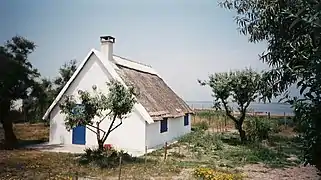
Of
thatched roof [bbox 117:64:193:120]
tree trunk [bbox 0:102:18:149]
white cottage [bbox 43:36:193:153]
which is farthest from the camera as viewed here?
thatched roof [bbox 117:64:193:120]

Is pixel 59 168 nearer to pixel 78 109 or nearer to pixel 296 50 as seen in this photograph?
pixel 78 109

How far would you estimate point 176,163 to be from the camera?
11.1 meters

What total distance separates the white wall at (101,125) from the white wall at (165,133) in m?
0.50

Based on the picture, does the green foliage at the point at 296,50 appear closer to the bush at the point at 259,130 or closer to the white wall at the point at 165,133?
the white wall at the point at 165,133

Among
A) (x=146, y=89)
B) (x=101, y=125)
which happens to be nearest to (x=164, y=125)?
(x=146, y=89)

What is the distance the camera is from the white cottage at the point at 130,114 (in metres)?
15.1

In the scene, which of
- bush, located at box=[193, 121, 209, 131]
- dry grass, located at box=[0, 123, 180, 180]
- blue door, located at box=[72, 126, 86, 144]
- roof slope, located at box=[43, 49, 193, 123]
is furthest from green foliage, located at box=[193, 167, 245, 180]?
bush, located at box=[193, 121, 209, 131]

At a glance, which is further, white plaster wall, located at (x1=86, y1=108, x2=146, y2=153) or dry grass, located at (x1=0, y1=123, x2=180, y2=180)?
white plaster wall, located at (x1=86, y1=108, x2=146, y2=153)

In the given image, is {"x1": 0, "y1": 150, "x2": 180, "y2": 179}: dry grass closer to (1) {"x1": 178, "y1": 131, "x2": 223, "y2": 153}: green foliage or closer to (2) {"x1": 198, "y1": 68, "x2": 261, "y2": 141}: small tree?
(1) {"x1": 178, "y1": 131, "x2": 223, "y2": 153}: green foliage

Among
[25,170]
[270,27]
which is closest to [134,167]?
[25,170]

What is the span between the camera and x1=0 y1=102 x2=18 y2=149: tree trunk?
14.5 metres

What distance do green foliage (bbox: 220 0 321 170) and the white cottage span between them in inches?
292

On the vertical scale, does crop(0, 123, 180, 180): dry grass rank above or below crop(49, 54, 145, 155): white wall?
below

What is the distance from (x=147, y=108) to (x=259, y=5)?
8.49m
